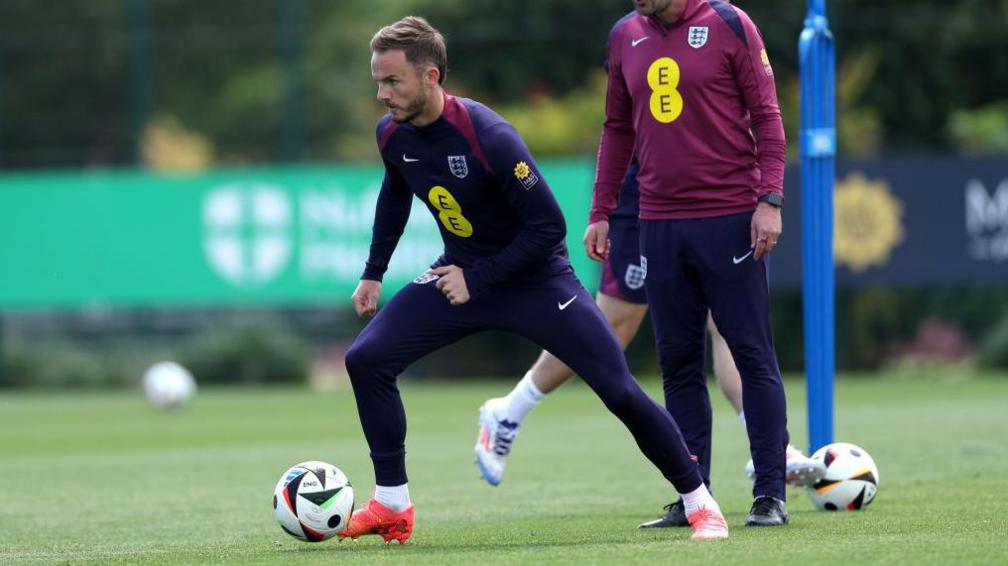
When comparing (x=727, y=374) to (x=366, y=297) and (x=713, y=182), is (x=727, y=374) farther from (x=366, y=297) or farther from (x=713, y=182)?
(x=366, y=297)

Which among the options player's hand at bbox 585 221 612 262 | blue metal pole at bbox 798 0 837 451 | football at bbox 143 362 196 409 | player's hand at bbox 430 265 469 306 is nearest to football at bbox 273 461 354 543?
player's hand at bbox 430 265 469 306

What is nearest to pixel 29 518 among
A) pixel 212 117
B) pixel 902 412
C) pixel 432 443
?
pixel 432 443

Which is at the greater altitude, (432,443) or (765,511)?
(765,511)

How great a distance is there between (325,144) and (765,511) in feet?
110

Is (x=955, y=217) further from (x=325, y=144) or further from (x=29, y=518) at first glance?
(x=325, y=144)

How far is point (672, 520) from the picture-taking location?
758 centimetres

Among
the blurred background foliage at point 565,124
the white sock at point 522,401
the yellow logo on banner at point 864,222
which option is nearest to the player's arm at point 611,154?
the white sock at point 522,401

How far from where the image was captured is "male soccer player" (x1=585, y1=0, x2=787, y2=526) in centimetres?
716

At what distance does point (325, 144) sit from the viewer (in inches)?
1581

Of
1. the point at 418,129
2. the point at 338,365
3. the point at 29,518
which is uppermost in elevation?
the point at 418,129

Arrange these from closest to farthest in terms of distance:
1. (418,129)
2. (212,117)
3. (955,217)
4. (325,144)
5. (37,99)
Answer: (418,129), (955,217), (37,99), (325,144), (212,117)

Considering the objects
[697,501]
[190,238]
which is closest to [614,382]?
[697,501]

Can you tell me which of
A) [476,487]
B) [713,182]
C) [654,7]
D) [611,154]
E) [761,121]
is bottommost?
[476,487]

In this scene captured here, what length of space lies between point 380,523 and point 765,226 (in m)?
1.88
